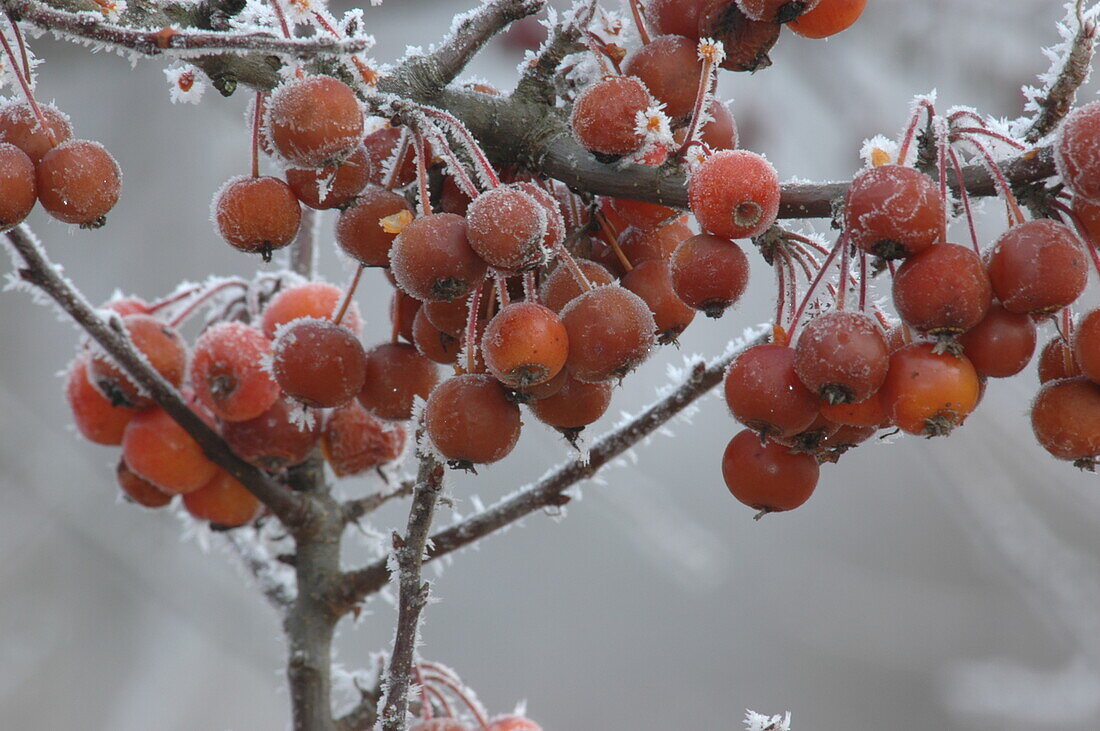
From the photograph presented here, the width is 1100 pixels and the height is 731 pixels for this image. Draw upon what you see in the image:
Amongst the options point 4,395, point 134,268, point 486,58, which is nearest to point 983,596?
point 486,58

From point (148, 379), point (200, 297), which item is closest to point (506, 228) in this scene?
point (148, 379)

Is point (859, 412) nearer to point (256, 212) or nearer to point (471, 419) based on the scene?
point (471, 419)

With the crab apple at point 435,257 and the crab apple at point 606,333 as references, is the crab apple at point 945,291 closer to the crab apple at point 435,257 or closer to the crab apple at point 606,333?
the crab apple at point 606,333

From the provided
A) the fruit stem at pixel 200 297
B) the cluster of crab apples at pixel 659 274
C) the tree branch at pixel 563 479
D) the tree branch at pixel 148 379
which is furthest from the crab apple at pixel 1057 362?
the fruit stem at pixel 200 297

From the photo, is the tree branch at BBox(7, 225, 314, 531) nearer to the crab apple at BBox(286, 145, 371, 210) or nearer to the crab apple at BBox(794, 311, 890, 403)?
the crab apple at BBox(286, 145, 371, 210)

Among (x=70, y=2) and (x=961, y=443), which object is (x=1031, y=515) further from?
(x=70, y=2)

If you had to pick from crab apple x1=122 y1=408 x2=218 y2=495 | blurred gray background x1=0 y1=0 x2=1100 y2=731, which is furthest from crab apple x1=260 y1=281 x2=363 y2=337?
blurred gray background x1=0 y1=0 x2=1100 y2=731

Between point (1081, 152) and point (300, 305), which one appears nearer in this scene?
point (1081, 152)
